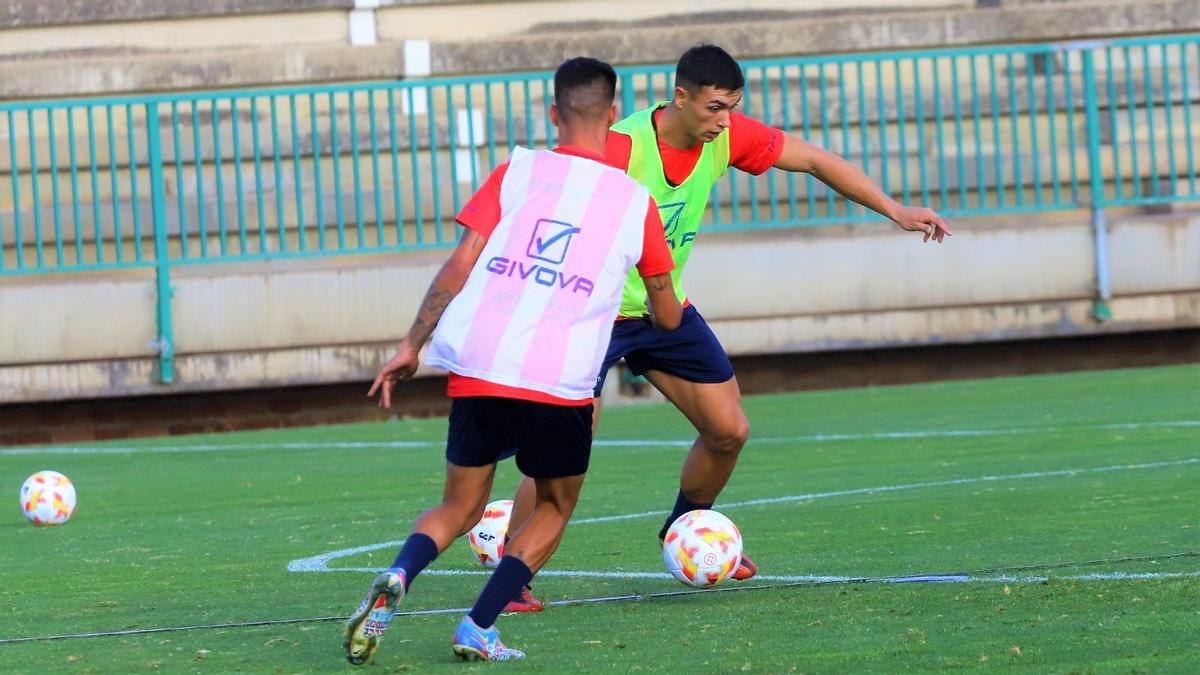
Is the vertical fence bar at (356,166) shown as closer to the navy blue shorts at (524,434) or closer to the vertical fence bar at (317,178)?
the vertical fence bar at (317,178)

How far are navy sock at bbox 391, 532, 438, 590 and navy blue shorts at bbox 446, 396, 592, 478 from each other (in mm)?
247

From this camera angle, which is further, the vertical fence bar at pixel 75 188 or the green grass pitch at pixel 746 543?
the vertical fence bar at pixel 75 188

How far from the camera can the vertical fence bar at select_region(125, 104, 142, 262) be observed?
1563cm

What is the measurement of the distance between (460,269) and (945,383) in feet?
35.6

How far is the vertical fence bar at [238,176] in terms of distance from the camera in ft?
51.4

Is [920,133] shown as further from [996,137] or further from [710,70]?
[710,70]

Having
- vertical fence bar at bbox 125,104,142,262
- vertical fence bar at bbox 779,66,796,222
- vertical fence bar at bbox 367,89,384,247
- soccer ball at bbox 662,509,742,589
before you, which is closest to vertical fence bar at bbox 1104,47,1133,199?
vertical fence bar at bbox 779,66,796,222

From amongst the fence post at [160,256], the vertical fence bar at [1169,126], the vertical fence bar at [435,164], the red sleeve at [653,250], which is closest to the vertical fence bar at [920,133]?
the vertical fence bar at [1169,126]

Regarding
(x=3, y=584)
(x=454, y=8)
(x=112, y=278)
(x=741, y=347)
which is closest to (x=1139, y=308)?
(x=741, y=347)

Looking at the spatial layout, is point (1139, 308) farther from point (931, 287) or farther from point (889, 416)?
point (889, 416)

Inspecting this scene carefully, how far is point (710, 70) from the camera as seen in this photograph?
21.6ft

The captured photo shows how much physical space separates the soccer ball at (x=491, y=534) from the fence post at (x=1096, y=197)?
9.62 m

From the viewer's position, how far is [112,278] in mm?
15523

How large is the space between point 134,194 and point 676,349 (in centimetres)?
982
